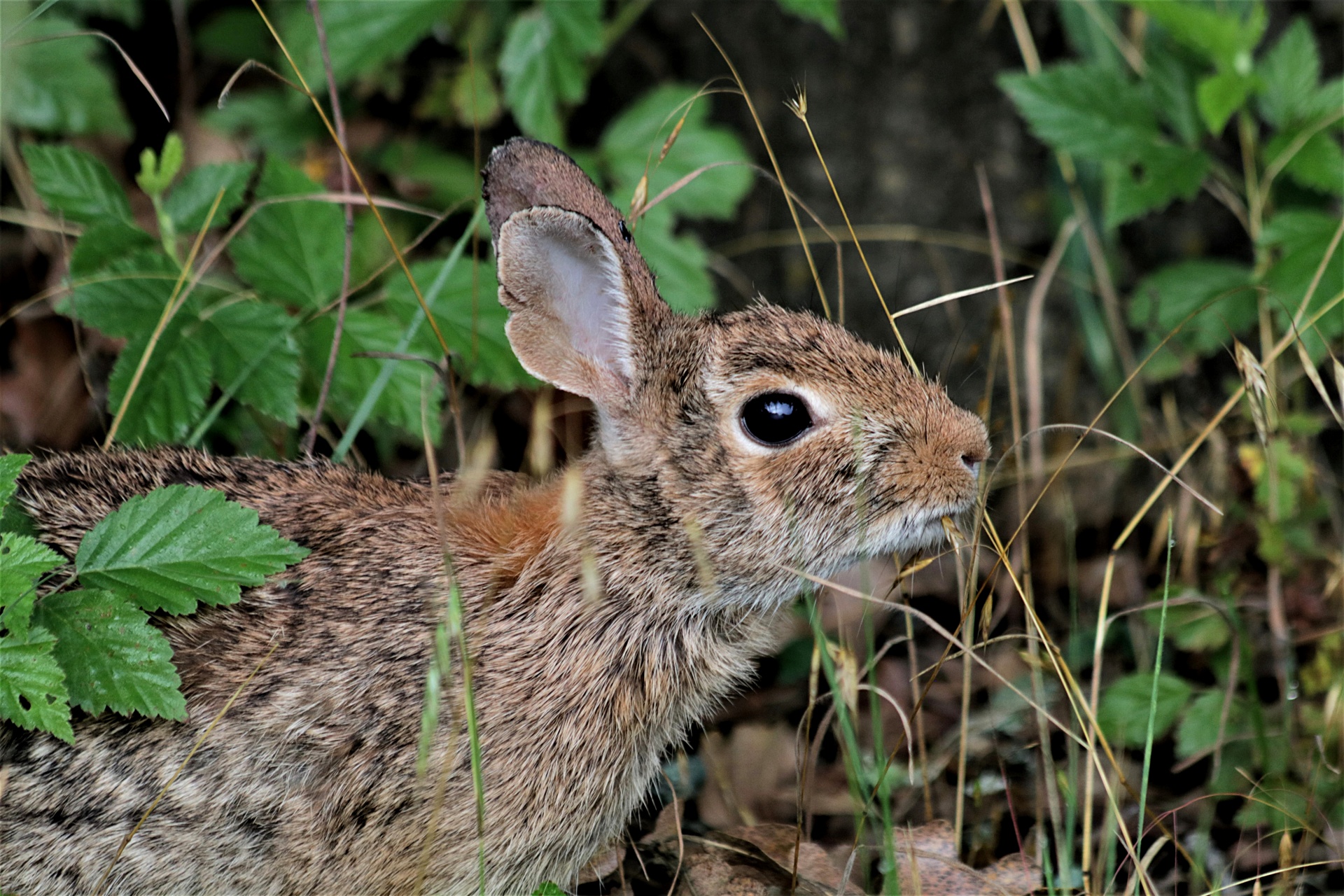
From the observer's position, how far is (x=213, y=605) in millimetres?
3217

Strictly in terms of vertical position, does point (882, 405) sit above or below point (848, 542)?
above

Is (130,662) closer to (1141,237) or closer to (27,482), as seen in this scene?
(27,482)

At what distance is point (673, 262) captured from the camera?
4637 mm

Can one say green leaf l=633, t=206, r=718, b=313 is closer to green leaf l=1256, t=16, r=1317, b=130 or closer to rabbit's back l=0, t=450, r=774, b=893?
rabbit's back l=0, t=450, r=774, b=893

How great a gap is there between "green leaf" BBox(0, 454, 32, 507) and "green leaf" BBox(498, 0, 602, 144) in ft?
6.97

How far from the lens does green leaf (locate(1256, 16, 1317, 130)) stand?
14.8 feet

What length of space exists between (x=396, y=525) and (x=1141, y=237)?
3515 millimetres

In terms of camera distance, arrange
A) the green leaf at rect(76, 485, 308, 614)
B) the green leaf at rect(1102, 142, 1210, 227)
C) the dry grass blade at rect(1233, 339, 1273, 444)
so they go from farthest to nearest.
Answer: the green leaf at rect(1102, 142, 1210, 227)
the dry grass blade at rect(1233, 339, 1273, 444)
the green leaf at rect(76, 485, 308, 614)

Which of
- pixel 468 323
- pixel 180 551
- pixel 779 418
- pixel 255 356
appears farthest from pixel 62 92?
pixel 779 418

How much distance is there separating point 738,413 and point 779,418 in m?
0.11

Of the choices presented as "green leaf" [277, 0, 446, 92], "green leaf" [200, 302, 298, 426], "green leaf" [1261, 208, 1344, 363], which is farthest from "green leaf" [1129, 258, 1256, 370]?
"green leaf" [200, 302, 298, 426]

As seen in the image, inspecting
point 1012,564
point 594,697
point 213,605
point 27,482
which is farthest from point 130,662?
point 1012,564

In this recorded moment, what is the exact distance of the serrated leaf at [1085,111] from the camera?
4473 mm

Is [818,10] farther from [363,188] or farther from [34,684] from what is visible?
[34,684]
